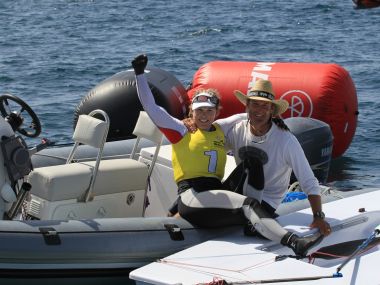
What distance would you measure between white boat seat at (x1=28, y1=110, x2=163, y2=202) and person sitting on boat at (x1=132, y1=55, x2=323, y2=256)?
541 millimetres

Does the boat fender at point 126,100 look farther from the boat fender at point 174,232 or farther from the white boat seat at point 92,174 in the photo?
the boat fender at point 174,232

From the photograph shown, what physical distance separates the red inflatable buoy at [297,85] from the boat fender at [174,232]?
11.0 feet

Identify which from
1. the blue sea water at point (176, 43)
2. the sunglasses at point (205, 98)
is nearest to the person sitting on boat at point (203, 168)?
the sunglasses at point (205, 98)

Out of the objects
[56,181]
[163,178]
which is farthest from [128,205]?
[56,181]

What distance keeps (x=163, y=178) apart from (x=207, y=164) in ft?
2.67

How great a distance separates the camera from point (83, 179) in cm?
584

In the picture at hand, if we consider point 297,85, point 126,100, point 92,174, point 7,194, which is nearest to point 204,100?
point 92,174

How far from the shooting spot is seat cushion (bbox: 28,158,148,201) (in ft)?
18.7

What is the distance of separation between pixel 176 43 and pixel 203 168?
14.0 meters

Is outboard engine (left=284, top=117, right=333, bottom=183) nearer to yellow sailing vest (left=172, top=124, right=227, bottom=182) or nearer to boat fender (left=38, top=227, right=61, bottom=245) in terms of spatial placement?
yellow sailing vest (left=172, top=124, right=227, bottom=182)

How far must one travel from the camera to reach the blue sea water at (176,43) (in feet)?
40.5

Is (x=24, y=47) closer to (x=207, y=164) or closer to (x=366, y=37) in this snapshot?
(x=366, y=37)

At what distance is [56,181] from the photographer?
5.68m

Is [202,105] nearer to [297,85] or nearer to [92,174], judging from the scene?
[92,174]
